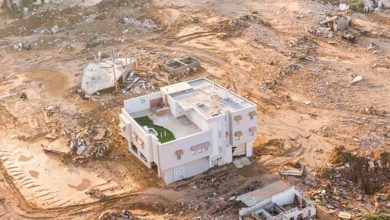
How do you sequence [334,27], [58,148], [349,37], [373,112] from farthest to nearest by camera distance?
[334,27] < [349,37] < [373,112] < [58,148]

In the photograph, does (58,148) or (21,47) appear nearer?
(58,148)

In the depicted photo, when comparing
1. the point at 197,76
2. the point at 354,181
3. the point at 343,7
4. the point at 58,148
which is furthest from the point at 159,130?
the point at 343,7

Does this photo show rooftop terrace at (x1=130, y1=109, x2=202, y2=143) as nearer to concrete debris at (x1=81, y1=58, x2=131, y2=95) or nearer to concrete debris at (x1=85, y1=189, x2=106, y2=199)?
concrete debris at (x1=85, y1=189, x2=106, y2=199)

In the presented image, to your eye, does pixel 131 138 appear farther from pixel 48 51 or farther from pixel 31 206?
pixel 48 51

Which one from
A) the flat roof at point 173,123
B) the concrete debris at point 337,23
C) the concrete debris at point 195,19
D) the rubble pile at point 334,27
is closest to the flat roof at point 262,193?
the flat roof at point 173,123

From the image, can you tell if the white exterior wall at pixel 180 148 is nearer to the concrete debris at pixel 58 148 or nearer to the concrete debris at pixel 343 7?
the concrete debris at pixel 58 148

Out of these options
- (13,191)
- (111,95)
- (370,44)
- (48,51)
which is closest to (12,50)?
(48,51)

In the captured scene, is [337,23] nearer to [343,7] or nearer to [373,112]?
→ [343,7]
